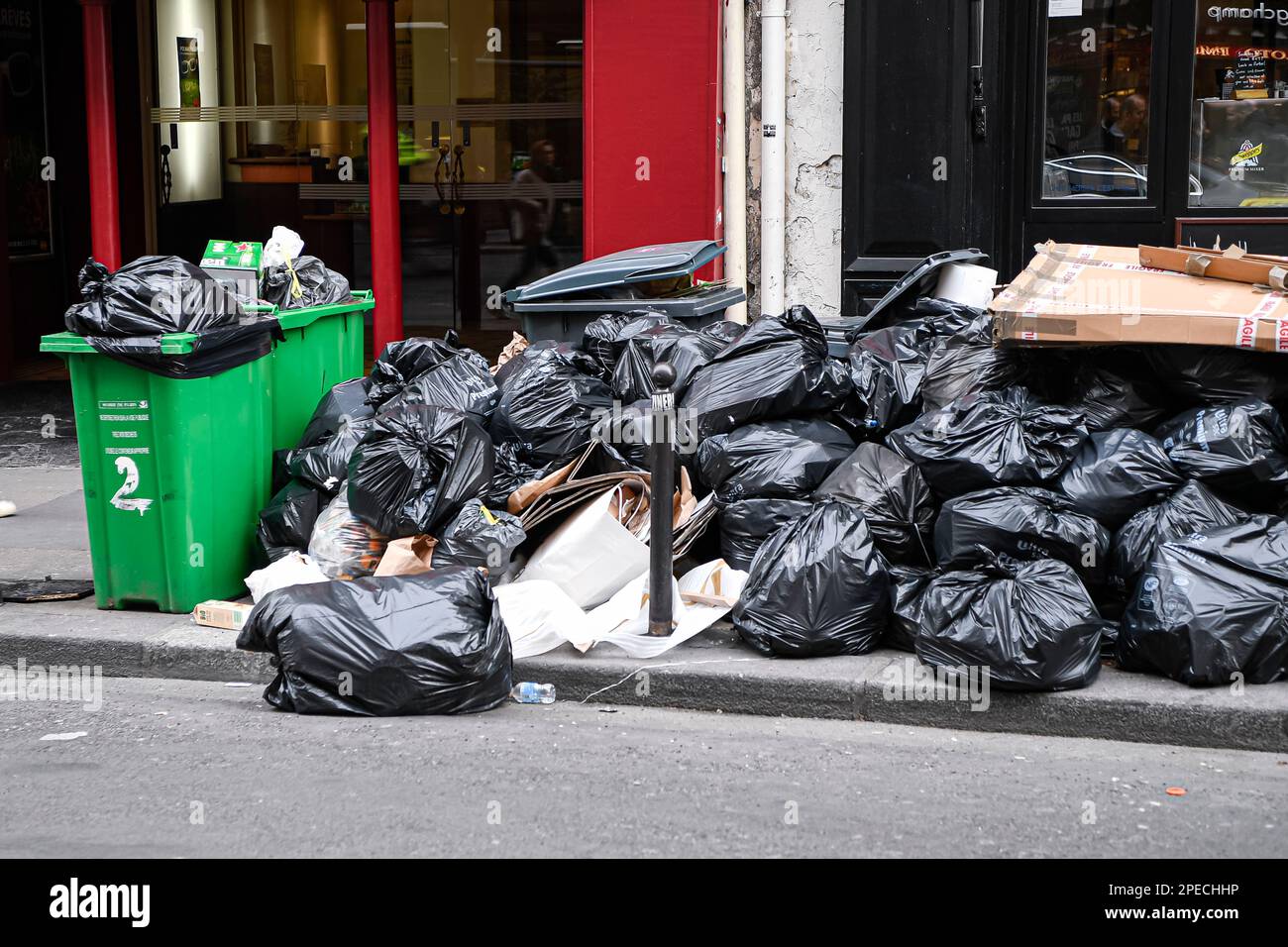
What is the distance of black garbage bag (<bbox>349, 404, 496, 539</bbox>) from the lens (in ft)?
18.4

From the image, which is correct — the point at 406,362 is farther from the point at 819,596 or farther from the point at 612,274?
the point at 819,596

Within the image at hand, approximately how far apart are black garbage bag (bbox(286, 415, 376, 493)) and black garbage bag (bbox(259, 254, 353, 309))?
805mm

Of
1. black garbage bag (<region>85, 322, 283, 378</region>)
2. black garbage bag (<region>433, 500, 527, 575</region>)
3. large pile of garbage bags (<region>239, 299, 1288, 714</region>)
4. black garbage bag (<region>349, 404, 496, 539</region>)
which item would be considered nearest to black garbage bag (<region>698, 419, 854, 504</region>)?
large pile of garbage bags (<region>239, 299, 1288, 714</region>)

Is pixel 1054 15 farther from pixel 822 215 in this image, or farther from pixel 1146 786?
pixel 1146 786

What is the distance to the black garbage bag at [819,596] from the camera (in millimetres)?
5117

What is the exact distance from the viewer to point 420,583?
4.97 m

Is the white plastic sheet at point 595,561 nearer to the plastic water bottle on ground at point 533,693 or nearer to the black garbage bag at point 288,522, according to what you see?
the plastic water bottle on ground at point 533,693

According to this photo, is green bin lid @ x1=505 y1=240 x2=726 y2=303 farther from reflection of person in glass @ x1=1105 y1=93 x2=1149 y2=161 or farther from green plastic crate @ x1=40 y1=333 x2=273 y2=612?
reflection of person in glass @ x1=1105 y1=93 x2=1149 y2=161

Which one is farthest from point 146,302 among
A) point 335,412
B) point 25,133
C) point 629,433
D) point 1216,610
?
point 25,133

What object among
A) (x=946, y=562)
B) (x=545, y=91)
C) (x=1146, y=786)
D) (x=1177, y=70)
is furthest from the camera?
(x=545, y=91)

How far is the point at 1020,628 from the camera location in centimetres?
471

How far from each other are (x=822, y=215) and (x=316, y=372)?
3.46m

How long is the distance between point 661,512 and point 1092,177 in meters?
4.61

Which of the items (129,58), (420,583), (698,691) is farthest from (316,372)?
(129,58)
